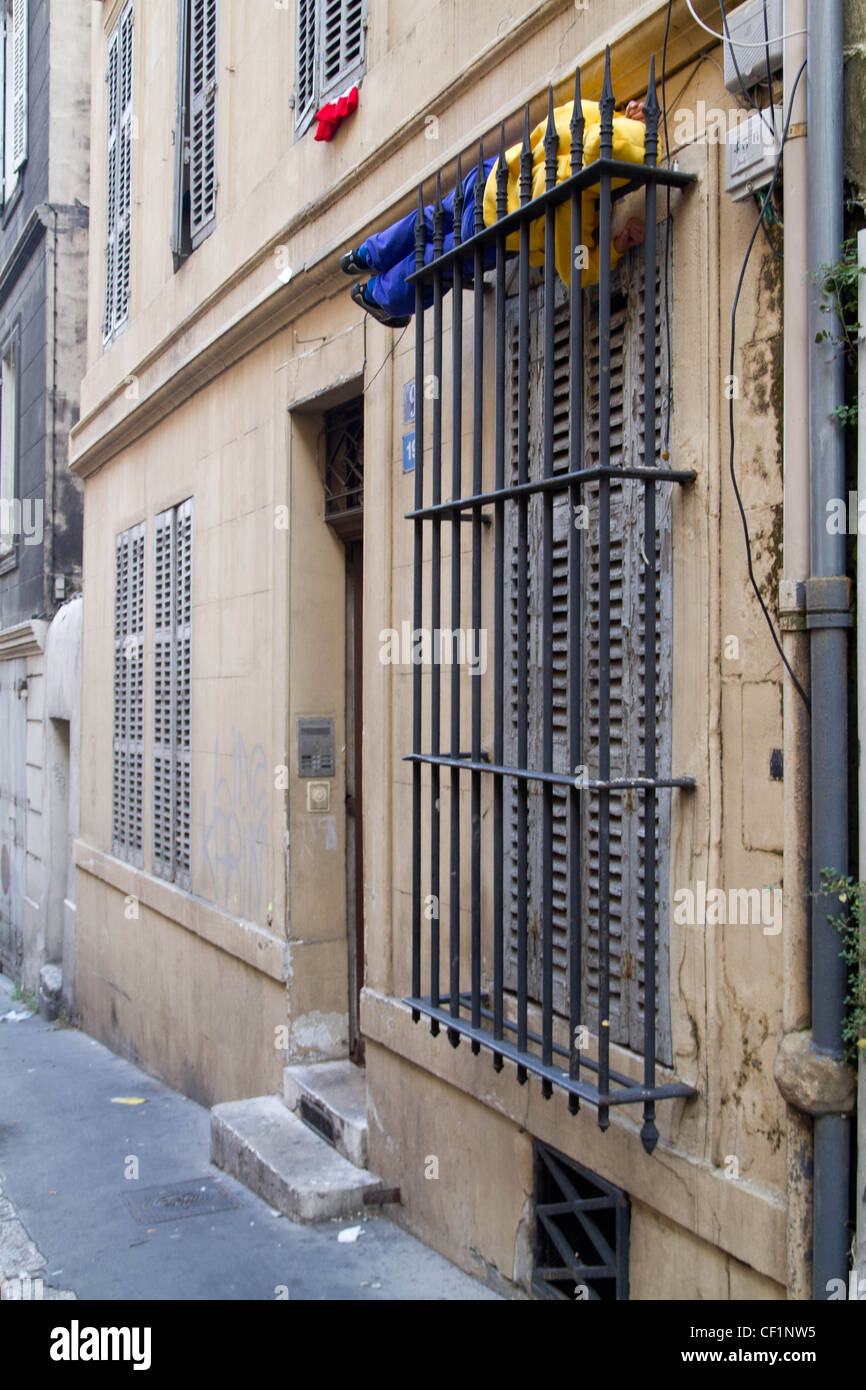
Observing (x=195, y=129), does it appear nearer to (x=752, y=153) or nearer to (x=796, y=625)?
(x=752, y=153)

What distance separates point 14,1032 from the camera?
35.3ft

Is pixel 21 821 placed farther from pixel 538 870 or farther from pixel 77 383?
pixel 538 870

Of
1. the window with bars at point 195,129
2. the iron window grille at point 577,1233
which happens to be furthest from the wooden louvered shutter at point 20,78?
the iron window grille at point 577,1233

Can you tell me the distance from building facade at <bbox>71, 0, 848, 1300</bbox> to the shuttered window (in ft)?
0.04

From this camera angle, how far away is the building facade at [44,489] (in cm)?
1183

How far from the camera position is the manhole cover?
533cm

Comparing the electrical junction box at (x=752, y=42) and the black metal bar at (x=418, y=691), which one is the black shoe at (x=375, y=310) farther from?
the electrical junction box at (x=752, y=42)

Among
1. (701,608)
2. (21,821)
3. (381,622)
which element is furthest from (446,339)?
(21,821)

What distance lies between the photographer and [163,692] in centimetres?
834

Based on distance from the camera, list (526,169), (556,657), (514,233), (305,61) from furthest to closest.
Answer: (305,61)
(556,657)
(514,233)
(526,169)

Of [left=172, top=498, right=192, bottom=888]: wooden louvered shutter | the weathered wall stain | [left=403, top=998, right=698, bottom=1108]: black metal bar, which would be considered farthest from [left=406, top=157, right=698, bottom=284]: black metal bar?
[left=172, top=498, right=192, bottom=888]: wooden louvered shutter

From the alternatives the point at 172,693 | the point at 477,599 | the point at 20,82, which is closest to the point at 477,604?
the point at 477,599

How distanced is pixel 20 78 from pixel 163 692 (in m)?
8.90

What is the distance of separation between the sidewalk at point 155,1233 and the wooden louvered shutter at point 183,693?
1.57 metres
